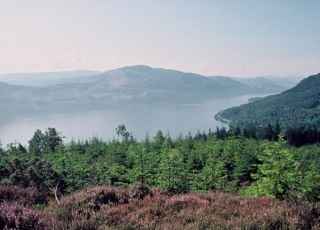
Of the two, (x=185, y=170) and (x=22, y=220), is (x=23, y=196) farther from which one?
(x=185, y=170)

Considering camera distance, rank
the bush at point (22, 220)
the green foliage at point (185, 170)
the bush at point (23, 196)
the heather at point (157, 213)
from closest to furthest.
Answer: the bush at point (22, 220), the heather at point (157, 213), the bush at point (23, 196), the green foliage at point (185, 170)

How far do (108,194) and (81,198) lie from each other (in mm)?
Answer: 891

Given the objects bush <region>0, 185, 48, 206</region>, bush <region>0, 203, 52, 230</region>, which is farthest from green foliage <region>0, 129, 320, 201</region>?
bush <region>0, 203, 52, 230</region>

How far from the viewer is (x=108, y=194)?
8898mm

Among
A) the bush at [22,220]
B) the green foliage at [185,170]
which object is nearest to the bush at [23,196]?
the green foliage at [185,170]

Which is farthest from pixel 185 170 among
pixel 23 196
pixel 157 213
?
pixel 157 213

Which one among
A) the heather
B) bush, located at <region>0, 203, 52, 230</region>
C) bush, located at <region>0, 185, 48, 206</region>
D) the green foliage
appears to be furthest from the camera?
the green foliage

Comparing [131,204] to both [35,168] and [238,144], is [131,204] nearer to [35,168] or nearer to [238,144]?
[35,168]

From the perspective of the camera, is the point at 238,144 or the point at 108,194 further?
the point at 238,144

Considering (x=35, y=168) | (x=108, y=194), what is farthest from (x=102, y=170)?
(x=108, y=194)

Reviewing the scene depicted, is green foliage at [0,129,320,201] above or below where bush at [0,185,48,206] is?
below

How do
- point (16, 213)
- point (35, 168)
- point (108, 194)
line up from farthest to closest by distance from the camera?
point (35, 168), point (108, 194), point (16, 213)

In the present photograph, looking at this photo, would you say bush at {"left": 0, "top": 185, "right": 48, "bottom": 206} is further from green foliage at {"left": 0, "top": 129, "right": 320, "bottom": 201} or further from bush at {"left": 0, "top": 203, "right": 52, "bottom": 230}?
bush at {"left": 0, "top": 203, "right": 52, "bottom": 230}

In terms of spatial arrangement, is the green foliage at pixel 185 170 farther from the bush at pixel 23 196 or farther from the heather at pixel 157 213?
the heather at pixel 157 213
